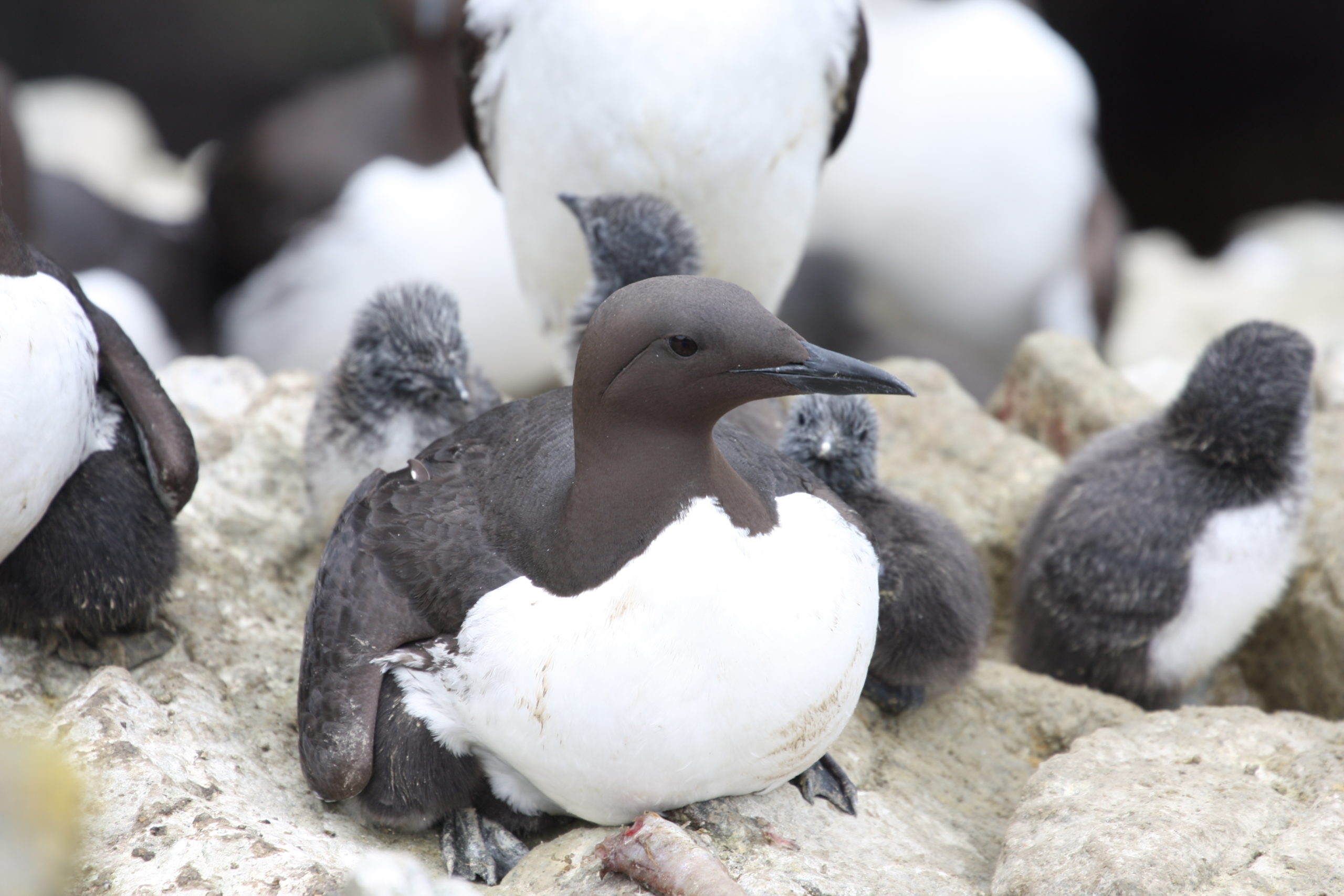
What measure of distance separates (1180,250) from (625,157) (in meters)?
7.54

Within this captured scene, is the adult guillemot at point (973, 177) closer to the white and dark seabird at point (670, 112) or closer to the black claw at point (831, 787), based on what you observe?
the white and dark seabird at point (670, 112)

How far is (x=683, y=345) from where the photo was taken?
8.67 ft

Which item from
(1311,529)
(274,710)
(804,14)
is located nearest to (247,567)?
(274,710)

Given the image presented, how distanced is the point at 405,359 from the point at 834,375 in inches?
70.6

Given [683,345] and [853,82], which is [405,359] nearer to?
[683,345]

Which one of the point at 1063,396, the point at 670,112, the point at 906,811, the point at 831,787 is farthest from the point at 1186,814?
the point at 1063,396

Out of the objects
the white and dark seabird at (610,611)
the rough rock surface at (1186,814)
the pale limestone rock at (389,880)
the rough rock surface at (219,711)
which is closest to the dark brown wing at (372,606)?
the white and dark seabird at (610,611)

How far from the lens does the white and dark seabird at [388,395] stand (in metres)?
4.08

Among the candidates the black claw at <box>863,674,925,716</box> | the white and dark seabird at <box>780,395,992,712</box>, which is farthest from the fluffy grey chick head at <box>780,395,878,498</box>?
the black claw at <box>863,674,925,716</box>

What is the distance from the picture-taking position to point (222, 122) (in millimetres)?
12227

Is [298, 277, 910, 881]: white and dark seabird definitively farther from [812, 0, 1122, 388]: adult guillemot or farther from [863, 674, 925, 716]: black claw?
[812, 0, 1122, 388]: adult guillemot

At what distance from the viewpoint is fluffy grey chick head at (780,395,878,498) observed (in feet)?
12.2

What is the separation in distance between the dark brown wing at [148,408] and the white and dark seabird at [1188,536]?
2402 mm

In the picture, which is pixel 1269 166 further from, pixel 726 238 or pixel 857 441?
pixel 857 441
